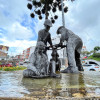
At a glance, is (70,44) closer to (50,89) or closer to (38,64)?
(38,64)

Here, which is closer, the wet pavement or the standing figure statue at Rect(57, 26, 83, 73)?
the wet pavement

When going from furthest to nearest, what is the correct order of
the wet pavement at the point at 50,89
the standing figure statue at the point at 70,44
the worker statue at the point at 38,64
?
the standing figure statue at the point at 70,44 → the worker statue at the point at 38,64 → the wet pavement at the point at 50,89

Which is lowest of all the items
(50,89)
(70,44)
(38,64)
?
(50,89)

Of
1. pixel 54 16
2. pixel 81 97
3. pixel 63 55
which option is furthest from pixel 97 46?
pixel 81 97

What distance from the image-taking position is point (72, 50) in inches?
183

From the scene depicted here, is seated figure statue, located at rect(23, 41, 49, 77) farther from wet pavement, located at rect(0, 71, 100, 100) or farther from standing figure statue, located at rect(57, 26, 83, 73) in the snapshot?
standing figure statue, located at rect(57, 26, 83, 73)

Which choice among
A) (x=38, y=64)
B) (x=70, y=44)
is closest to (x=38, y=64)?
(x=38, y=64)

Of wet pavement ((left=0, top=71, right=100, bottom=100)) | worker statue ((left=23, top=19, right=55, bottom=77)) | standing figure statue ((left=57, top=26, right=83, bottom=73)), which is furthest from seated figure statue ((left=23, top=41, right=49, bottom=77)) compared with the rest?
standing figure statue ((left=57, top=26, right=83, bottom=73))

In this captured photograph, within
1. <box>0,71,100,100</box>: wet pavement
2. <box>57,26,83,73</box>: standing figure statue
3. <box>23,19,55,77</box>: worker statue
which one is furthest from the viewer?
<box>57,26,83,73</box>: standing figure statue

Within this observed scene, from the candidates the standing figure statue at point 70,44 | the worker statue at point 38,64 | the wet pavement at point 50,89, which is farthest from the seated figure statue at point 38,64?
the standing figure statue at point 70,44

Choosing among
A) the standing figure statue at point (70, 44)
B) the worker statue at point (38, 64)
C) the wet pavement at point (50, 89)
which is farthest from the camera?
the standing figure statue at point (70, 44)

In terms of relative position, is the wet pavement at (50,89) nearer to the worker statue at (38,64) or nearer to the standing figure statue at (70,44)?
the worker statue at (38,64)

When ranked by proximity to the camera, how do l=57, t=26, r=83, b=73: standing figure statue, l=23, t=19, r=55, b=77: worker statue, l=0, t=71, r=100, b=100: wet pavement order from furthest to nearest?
l=57, t=26, r=83, b=73: standing figure statue → l=23, t=19, r=55, b=77: worker statue → l=0, t=71, r=100, b=100: wet pavement

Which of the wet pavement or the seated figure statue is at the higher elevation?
the seated figure statue
